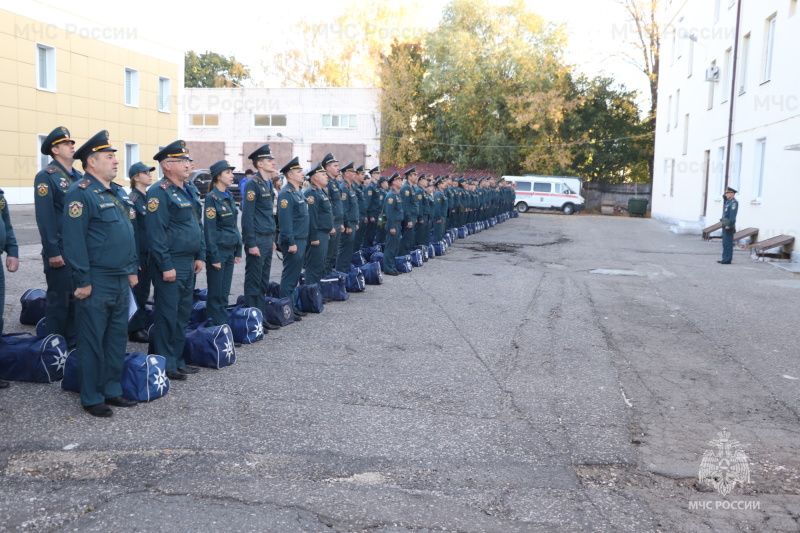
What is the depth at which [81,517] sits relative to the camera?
3844 millimetres

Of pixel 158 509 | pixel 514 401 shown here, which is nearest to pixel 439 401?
pixel 514 401

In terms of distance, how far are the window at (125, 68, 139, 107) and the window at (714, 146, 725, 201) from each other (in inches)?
931

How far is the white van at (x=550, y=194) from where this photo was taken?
43.9 metres

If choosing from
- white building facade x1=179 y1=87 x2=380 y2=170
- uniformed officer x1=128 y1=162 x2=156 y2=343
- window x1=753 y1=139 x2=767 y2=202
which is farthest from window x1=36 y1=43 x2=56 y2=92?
window x1=753 y1=139 x2=767 y2=202

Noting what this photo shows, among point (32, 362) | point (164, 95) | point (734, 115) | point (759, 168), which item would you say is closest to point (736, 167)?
point (734, 115)

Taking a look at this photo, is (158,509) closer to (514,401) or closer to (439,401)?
(439,401)

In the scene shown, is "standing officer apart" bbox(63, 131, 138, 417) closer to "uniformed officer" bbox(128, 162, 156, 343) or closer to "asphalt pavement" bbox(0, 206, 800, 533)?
"asphalt pavement" bbox(0, 206, 800, 533)

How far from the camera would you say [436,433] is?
525 centimetres

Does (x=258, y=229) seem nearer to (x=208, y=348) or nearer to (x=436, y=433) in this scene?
(x=208, y=348)

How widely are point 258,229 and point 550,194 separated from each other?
3746cm

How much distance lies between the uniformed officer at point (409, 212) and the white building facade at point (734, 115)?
877 centimetres

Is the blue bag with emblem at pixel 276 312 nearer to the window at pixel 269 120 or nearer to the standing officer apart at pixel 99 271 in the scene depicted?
the standing officer apart at pixel 99 271

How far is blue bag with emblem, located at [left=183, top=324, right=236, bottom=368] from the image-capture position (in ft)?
22.5

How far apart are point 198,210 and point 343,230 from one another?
5272 mm
